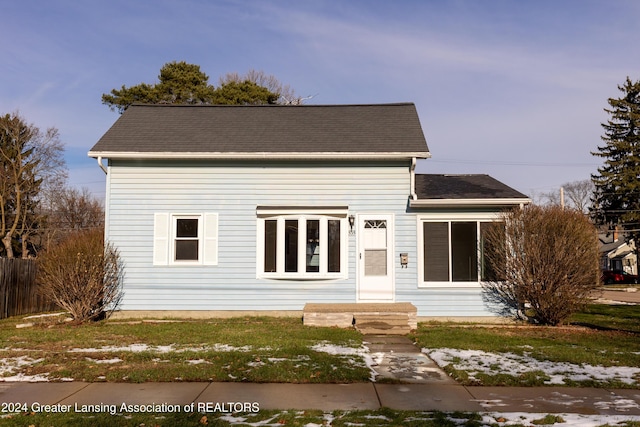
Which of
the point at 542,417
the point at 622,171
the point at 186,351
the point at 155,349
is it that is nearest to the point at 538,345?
the point at 542,417

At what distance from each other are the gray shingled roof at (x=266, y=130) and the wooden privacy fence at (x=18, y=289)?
228 inches

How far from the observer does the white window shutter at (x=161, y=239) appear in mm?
12781

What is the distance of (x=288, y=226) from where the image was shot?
1289 centimetres

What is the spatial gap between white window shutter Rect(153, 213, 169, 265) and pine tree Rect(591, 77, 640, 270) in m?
38.3

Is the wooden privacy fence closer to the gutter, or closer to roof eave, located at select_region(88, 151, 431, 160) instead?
roof eave, located at select_region(88, 151, 431, 160)

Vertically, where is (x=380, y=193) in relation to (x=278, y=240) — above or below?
above

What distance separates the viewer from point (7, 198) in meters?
35.7

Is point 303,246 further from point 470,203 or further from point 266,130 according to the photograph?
point 470,203

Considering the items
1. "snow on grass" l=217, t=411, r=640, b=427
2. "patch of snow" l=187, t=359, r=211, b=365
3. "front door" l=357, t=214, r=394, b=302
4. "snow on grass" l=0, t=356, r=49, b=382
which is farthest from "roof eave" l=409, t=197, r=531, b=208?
"snow on grass" l=0, t=356, r=49, b=382

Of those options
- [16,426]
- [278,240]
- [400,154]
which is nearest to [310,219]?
[278,240]

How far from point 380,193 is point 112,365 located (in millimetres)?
7633

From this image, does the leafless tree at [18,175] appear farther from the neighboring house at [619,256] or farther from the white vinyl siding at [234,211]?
the neighboring house at [619,256]

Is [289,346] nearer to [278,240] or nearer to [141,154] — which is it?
[278,240]

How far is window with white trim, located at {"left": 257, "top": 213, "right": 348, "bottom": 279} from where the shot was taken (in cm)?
1275
